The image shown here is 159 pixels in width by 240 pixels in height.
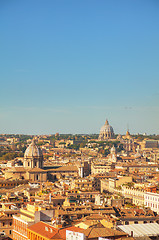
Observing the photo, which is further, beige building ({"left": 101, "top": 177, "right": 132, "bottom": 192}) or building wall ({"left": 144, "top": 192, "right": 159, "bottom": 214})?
beige building ({"left": 101, "top": 177, "right": 132, "bottom": 192})

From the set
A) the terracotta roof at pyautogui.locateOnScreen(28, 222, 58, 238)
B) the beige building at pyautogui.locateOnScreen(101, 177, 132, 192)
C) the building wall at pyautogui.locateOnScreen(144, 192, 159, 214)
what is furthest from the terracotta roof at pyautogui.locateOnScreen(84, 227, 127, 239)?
the beige building at pyautogui.locateOnScreen(101, 177, 132, 192)

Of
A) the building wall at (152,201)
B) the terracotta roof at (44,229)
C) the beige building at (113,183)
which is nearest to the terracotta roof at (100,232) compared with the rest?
the terracotta roof at (44,229)

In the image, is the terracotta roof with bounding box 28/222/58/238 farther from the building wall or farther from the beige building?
the beige building

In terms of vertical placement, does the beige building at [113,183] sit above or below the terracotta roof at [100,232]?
above

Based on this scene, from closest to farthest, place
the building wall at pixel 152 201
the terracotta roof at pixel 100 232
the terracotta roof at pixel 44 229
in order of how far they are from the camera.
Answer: the terracotta roof at pixel 100 232, the terracotta roof at pixel 44 229, the building wall at pixel 152 201

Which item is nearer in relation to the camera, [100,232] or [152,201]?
[100,232]

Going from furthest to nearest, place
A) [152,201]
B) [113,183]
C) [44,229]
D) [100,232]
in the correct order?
[113,183] → [152,201] → [44,229] → [100,232]

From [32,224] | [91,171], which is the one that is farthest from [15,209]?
[91,171]

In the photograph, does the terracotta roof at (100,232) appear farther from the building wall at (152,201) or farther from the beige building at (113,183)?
the beige building at (113,183)

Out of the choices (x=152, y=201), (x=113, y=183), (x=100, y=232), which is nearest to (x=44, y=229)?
(x=100, y=232)

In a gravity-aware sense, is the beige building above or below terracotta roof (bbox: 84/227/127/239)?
above

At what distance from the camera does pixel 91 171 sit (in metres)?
94.5

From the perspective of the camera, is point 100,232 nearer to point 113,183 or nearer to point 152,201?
point 152,201

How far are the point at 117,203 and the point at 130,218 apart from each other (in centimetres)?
919
